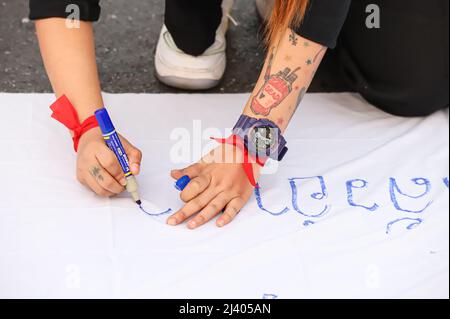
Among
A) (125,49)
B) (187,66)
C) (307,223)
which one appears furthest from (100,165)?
(125,49)

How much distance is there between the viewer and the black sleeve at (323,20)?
109 centimetres

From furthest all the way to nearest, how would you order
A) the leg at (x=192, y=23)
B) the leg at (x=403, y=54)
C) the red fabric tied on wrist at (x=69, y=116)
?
the leg at (x=192, y=23), the leg at (x=403, y=54), the red fabric tied on wrist at (x=69, y=116)

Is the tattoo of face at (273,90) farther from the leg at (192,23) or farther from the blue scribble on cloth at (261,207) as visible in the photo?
the leg at (192,23)

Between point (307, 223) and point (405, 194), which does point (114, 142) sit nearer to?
point (307, 223)

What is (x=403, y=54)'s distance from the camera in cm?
145

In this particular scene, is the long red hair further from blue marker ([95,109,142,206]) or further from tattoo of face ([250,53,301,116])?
blue marker ([95,109,142,206])

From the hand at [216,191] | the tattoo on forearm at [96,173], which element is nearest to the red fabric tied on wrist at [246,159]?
the hand at [216,191]

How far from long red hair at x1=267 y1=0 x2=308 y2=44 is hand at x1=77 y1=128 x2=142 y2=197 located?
301 millimetres

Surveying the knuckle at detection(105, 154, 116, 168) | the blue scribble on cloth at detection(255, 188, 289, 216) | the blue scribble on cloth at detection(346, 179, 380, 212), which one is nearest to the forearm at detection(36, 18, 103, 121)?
the knuckle at detection(105, 154, 116, 168)

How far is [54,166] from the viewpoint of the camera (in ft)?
4.19

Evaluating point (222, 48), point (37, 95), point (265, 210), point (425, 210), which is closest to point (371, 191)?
point (425, 210)

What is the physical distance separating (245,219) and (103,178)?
245 mm

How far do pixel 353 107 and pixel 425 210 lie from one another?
0.33m
